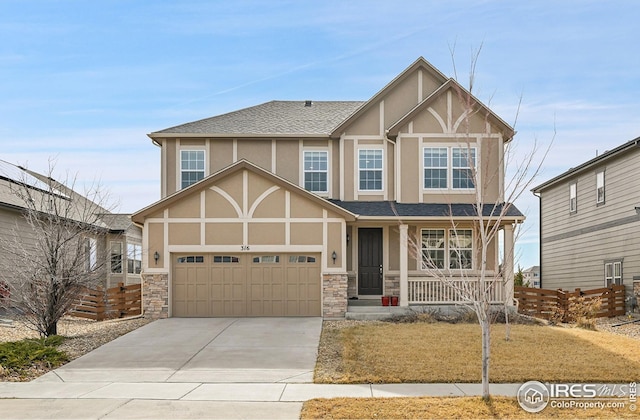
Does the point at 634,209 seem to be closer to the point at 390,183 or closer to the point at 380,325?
the point at 390,183

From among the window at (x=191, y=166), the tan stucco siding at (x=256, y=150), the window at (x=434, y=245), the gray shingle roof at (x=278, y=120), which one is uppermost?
the gray shingle roof at (x=278, y=120)

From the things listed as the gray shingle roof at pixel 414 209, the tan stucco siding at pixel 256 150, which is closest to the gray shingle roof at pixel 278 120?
the tan stucco siding at pixel 256 150

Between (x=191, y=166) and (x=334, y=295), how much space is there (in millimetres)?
6983

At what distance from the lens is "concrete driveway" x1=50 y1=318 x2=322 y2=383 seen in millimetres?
12406

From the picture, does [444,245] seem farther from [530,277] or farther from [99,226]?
[530,277]

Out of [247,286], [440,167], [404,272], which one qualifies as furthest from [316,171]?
[247,286]

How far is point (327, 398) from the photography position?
33.6 feet

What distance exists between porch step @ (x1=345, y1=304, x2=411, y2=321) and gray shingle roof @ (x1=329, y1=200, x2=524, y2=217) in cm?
289

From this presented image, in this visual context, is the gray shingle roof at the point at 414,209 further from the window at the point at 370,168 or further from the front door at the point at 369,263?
the front door at the point at 369,263

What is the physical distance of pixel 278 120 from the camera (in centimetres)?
Result: 2378

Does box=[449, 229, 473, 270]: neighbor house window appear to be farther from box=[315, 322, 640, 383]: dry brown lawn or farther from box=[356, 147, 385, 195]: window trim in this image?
box=[315, 322, 640, 383]: dry brown lawn

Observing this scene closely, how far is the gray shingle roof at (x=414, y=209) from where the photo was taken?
67.6ft

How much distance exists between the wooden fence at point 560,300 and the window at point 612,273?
108 cm

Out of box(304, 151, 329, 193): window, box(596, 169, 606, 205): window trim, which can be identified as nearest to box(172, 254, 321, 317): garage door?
box(304, 151, 329, 193): window
